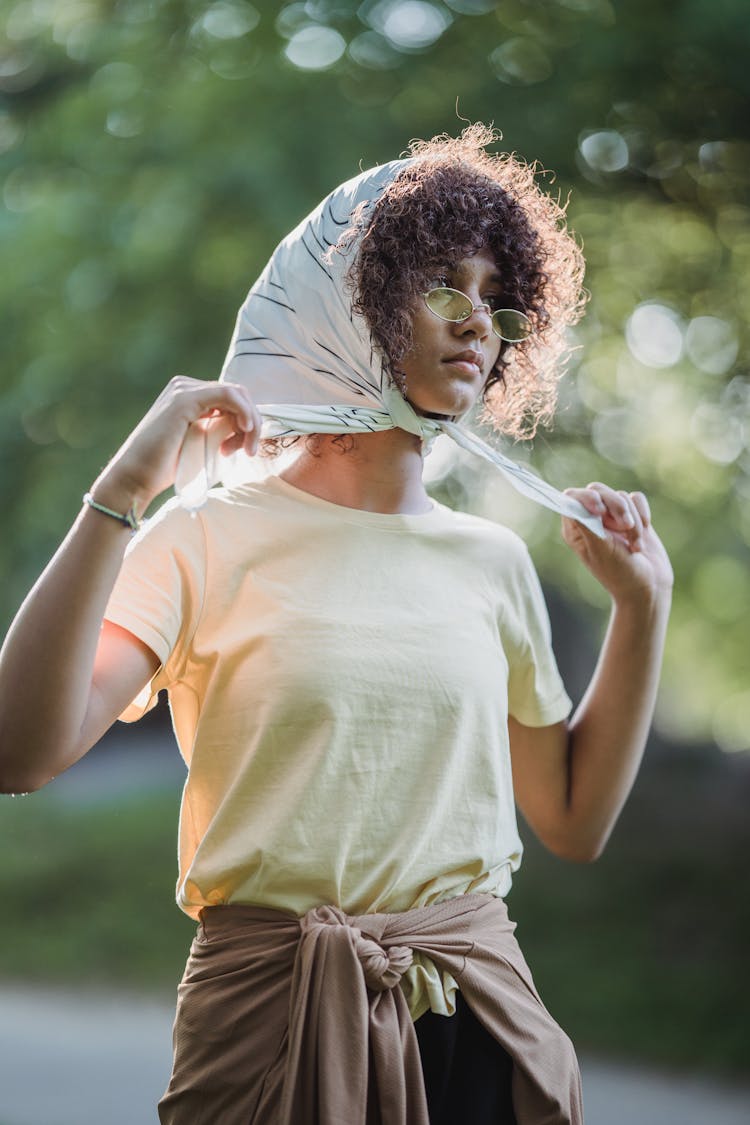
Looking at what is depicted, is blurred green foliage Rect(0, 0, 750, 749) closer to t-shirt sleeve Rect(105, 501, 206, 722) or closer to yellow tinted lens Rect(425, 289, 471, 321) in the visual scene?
yellow tinted lens Rect(425, 289, 471, 321)

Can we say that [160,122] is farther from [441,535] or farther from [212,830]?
[212,830]

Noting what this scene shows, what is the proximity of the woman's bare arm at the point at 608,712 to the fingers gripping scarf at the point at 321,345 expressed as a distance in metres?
0.23

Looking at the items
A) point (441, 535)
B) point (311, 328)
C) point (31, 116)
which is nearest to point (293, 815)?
point (441, 535)

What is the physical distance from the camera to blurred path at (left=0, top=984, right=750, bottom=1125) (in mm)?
3299

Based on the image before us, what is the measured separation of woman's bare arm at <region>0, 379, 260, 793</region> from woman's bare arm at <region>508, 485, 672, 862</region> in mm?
508

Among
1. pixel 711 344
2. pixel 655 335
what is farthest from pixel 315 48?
pixel 711 344

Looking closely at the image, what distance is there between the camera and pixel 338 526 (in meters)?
1.20

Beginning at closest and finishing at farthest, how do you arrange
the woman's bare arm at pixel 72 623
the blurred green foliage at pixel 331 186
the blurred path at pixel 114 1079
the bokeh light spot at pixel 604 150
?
the woman's bare arm at pixel 72 623 < the blurred green foliage at pixel 331 186 < the bokeh light spot at pixel 604 150 < the blurred path at pixel 114 1079

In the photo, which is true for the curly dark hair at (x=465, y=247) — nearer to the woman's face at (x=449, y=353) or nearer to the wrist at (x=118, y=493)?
the woman's face at (x=449, y=353)

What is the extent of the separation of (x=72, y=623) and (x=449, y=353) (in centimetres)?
45

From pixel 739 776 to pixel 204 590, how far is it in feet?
13.3

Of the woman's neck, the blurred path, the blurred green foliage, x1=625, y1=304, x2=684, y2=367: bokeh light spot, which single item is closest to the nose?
the woman's neck

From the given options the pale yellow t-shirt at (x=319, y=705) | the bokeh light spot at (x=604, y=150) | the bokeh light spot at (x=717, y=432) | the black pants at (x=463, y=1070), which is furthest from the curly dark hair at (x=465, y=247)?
the bokeh light spot at (x=717, y=432)

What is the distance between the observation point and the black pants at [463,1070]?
113 centimetres
